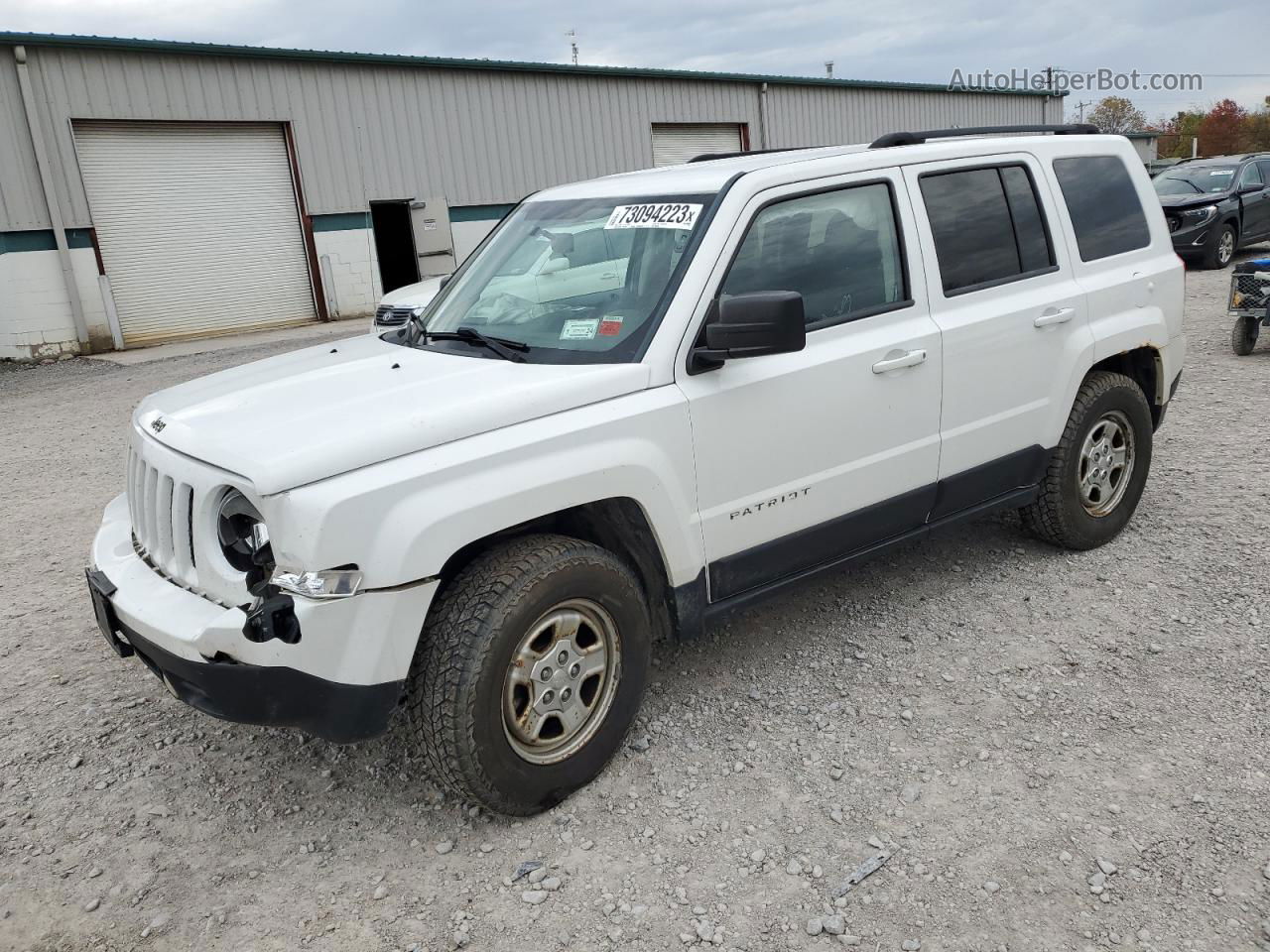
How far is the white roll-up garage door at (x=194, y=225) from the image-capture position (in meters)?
16.0

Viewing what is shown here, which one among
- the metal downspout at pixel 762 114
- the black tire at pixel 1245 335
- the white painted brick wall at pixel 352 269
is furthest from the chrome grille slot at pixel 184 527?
the metal downspout at pixel 762 114

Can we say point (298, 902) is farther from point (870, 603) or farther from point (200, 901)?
point (870, 603)

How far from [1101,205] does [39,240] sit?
15.6 meters

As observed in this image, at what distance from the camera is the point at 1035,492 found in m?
4.67

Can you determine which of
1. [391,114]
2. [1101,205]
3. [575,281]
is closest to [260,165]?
[391,114]

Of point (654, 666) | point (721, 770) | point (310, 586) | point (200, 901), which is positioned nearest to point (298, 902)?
point (200, 901)

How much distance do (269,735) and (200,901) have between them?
35.0 inches

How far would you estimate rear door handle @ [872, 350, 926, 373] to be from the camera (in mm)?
3775

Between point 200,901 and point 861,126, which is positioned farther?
point 861,126

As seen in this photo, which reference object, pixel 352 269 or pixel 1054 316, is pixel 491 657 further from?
pixel 352 269

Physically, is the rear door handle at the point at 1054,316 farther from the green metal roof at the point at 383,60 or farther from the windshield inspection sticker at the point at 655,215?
the green metal roof at the point at 383,60

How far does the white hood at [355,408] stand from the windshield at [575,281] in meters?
0.17

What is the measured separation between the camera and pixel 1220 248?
15.8 m

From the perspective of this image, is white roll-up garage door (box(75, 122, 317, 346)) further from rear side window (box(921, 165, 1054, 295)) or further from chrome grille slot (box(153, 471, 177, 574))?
rear side window (box(921, 165, 1054, 295))
